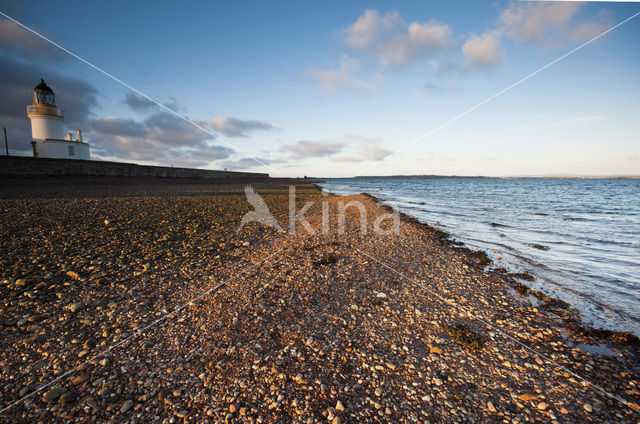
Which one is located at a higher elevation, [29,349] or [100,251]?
[100,251]

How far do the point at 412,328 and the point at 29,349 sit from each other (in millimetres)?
7318

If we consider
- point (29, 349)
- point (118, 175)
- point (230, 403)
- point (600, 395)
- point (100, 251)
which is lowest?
point (600, 395)

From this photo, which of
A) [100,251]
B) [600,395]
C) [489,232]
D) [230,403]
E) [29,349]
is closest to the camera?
[230,403]

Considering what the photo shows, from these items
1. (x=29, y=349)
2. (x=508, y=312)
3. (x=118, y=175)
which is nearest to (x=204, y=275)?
(x=29, y=349)

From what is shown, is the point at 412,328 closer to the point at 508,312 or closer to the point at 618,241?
the point at 508,312

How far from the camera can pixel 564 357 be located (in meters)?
4.93

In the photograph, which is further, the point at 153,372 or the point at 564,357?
the point at 564,357

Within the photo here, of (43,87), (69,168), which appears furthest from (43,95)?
(69,168)

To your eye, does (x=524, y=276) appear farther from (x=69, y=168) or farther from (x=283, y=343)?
(x=69, y=168)

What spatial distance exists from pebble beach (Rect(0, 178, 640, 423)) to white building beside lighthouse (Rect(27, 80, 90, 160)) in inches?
2002

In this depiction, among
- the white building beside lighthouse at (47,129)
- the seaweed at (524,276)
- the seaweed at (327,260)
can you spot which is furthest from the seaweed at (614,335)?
the white building beside lighthouse at (47,129)

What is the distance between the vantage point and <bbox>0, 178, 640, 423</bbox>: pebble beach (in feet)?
12.1

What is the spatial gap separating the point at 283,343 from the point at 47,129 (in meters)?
63.3

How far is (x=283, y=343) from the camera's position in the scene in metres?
4.96
